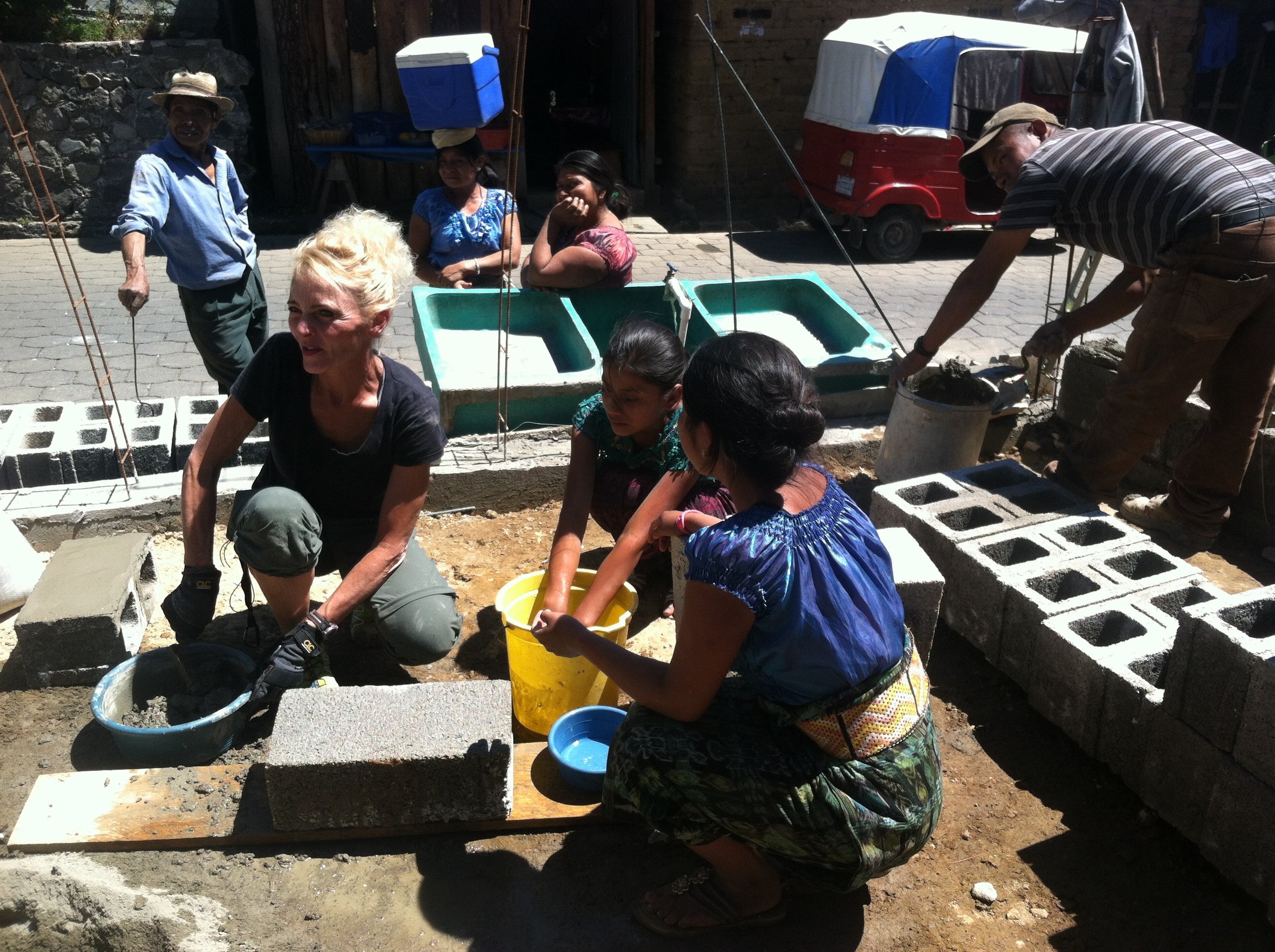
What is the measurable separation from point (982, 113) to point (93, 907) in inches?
354

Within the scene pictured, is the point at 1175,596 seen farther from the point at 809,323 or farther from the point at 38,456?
the point at 38,456

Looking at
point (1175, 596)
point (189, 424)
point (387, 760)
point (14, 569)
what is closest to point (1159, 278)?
point (1175, 596)

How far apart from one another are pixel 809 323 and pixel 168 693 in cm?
373

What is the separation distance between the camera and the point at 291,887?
94.7 inches

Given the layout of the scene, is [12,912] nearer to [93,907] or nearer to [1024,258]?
[93,907]

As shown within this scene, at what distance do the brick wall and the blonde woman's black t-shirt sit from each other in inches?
309

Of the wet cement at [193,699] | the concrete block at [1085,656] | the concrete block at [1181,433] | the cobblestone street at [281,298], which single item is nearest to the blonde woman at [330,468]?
the wet cement at [193,699]

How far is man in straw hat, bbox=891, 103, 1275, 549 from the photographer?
140 inches

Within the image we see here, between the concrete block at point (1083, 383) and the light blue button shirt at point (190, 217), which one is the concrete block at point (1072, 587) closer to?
the concrete block at point (1083, 383)

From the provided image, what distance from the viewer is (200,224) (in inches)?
177

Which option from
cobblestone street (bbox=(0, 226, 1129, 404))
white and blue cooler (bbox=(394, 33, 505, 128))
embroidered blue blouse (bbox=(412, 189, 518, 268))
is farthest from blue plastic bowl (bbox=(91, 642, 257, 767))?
white and blue cooler (bbox=(394, 33, 505, 128))

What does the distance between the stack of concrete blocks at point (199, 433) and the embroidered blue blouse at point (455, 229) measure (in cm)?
143

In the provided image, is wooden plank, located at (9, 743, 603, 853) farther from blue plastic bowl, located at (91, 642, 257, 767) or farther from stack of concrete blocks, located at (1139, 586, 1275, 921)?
stack of concrete blocks, located at (1139, 586, 1275, 921)

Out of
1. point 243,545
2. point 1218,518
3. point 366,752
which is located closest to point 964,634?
point 1218,518
